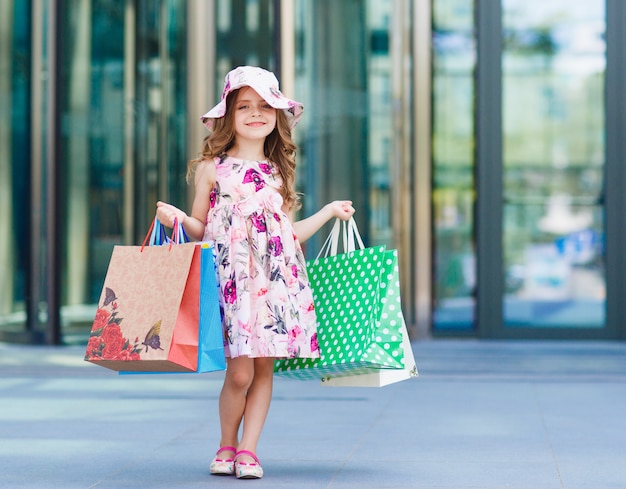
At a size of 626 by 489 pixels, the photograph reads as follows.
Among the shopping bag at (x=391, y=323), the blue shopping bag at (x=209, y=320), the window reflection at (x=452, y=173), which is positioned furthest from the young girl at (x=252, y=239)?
the window reflection at (x=452, y=173)

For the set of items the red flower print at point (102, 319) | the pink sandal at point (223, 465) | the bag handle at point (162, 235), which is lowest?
the pink sandal at point (223, 465)

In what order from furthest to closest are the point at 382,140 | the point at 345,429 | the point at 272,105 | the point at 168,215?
the point at 382,140 → the point at 345,429 → the point at 272,105 → the point at 168,215

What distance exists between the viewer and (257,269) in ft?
14.4

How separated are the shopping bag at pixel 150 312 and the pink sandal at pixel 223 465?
1.82 ft

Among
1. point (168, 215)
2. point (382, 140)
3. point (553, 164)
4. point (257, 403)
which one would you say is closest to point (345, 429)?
point (257, 403)

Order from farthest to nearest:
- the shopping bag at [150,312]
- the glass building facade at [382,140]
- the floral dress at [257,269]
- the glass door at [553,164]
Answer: the glass door at [553,164], the glass building facade at [382,140], the floral dress at [257,269], the shopping bag at [150,312]

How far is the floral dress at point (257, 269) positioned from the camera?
4.34m

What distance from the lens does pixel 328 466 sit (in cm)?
477

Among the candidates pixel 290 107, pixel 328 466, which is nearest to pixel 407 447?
pixel 328 466

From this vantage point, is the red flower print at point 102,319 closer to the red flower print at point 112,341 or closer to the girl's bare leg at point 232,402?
the red flower print at point 112,341

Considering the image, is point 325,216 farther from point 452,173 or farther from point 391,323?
point 452,173

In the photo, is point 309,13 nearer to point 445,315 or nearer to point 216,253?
point 445,315

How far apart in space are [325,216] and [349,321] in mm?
412

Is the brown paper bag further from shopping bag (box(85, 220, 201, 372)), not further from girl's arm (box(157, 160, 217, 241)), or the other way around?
girl's arm (box(157, 160, 217, 241))
